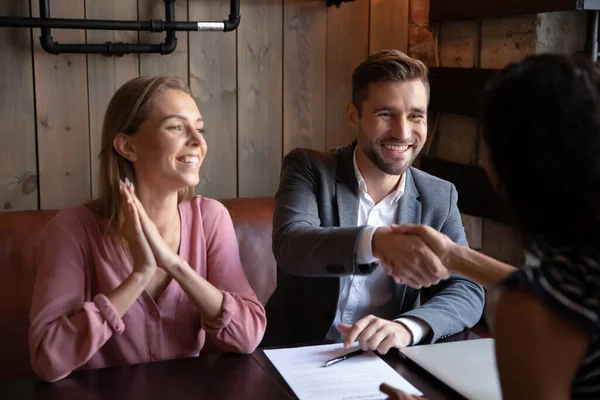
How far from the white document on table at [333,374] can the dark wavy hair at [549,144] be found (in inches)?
19.6

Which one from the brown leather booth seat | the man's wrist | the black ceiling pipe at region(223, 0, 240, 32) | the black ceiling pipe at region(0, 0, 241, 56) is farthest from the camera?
the black ceiling pipe at region(223, 0, 240, 32)

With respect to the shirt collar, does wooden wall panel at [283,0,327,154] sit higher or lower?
higher

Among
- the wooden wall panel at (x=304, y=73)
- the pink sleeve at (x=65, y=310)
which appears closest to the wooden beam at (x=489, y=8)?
the wooden wall panel at (x=304, y=73)

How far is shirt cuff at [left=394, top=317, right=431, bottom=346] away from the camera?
5.05 ft

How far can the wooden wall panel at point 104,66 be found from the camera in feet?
7.97

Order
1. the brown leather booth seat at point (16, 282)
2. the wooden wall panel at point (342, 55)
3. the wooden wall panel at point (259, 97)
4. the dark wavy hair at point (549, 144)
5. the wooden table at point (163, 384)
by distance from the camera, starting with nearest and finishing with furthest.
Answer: the dark wavy hair at point (549, 144), the wooden table at point (163, 384), the brown leather booth seat at point (16, 282), the wooden wall panel at point (259, 97), the wooden wall panel at point (342, 55)

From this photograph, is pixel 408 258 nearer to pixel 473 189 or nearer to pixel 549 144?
pixel 549 144

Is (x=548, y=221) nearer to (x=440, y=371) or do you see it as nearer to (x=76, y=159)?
(x=440, y=371)

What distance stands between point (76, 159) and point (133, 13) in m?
0.52

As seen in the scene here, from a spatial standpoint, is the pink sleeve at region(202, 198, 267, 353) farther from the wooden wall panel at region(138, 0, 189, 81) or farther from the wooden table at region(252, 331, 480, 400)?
the wooden wall panel at region(138, 0, 189, 81)

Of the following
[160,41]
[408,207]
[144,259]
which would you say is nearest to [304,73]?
[160,41]

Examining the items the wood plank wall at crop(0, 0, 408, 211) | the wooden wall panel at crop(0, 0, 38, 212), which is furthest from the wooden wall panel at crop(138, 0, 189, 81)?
the wooden wall panel at crop(0, 0, 38, 212)

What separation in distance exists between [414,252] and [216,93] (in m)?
1.30

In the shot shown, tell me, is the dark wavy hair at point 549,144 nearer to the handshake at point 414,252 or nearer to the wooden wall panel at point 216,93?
the handshake at point 414,252
